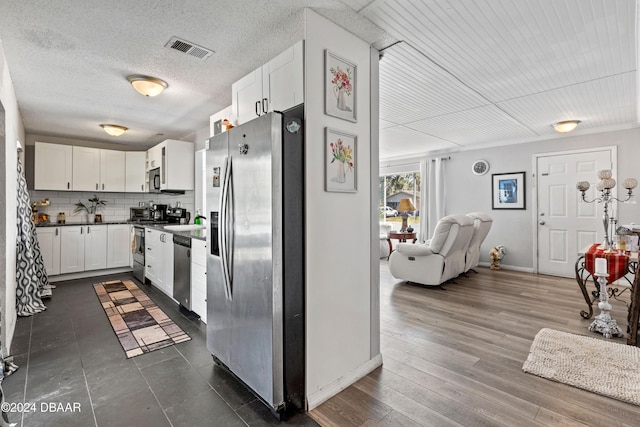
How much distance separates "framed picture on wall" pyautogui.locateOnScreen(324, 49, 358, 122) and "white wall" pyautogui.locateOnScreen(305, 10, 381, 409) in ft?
0.13

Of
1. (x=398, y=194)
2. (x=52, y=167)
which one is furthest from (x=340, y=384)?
(x=398, y=194)

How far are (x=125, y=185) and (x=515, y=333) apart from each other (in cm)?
638

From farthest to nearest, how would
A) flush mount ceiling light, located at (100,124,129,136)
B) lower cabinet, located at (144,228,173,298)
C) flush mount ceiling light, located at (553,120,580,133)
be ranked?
1. flush mount ceiling light, located at (100,124,129,136)
2. flush mount ceiling light, located at (553,120,580,133)
3. lower cabinet, located at (144,228,173,298)

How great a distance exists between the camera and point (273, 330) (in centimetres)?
174

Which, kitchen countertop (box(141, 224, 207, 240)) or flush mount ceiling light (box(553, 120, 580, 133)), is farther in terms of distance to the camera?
flush mount ceiling light (box(553, 120, 580, 133))

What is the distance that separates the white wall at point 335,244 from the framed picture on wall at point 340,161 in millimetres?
41

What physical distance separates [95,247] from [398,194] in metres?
6.39

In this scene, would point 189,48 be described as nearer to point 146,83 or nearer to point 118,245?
point 146,83

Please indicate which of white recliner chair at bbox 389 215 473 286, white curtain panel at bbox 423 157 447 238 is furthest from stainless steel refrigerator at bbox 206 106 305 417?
white curtain panel at bbox 423 157 447 238

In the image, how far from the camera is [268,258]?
5.78 ft

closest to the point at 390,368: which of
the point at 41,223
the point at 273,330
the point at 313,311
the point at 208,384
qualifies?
the point at 313,311

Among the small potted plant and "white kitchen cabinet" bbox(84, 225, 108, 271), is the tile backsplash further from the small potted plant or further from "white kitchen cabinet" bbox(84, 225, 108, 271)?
"white kitchen cabinet" bbox(84, 225, 108, 271)

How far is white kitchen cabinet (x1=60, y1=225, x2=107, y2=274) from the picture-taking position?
488cm

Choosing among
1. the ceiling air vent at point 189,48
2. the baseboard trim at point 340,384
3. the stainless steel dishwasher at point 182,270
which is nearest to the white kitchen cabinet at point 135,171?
the stainless steel dishwasher at point 182,270
